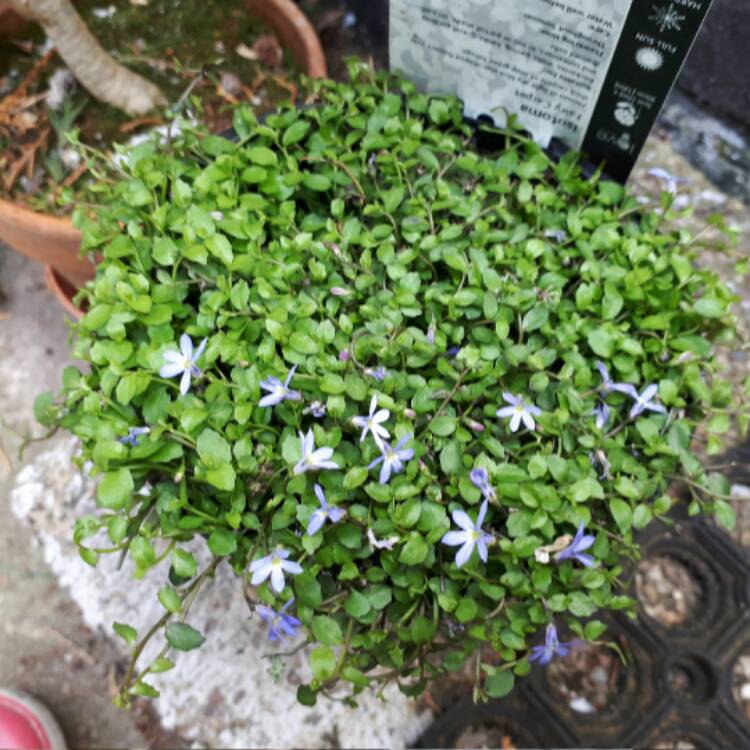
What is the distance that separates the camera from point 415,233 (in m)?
1.05

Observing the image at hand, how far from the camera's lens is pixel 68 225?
1.34 metres

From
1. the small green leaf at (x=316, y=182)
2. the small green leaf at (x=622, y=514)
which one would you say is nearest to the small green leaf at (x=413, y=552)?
the small green leaf at (x=622, y=514)

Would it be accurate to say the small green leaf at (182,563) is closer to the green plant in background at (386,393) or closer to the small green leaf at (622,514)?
the green plant in background at (386,393)

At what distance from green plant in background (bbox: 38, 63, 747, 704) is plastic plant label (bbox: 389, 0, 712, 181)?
100 millimetres

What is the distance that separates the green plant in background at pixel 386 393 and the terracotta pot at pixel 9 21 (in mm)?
811

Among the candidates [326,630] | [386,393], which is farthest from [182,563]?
[386,393]

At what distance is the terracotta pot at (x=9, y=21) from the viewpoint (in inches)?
64.2

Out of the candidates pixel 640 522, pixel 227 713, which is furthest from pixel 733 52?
pixel 227 713

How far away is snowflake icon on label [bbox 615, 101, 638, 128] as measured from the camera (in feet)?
3.59

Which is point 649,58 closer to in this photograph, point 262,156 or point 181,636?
point 262,156

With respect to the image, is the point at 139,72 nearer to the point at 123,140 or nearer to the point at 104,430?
the point at 123,140

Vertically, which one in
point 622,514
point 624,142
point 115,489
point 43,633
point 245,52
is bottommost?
point 43,633

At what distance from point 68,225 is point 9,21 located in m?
0.65

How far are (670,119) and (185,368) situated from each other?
1.51m
